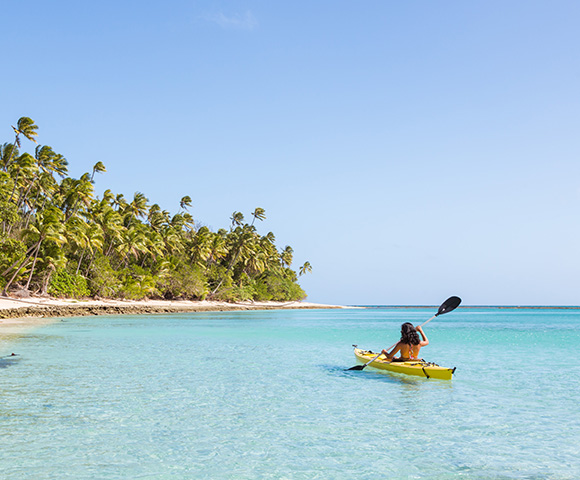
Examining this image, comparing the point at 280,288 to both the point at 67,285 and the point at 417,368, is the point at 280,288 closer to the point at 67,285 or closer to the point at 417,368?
the point at 67,285

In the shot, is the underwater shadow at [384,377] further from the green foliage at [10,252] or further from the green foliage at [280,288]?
the green foliage at [280,288]

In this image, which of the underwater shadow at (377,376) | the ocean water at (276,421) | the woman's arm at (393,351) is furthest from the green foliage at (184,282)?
the woman's arm at (393,351)

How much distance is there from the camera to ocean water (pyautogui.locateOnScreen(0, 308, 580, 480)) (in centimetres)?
618

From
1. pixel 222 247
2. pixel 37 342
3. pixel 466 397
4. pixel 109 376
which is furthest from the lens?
pixel 222 247

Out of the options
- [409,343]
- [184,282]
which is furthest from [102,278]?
[409,343]

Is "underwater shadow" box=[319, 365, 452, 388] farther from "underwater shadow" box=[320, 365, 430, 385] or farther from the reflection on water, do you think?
the reflection on water

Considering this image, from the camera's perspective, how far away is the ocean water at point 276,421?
6.18 m

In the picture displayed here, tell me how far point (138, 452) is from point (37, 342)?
16.0 m

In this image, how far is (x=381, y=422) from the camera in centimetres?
852

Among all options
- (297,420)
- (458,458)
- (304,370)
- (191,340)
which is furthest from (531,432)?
(191,340)

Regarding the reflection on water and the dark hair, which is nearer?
the dark hair

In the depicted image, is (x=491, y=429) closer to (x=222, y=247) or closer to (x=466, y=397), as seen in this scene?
(x=466, y=397)

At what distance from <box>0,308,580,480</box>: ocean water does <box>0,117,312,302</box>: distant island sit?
31826 mm

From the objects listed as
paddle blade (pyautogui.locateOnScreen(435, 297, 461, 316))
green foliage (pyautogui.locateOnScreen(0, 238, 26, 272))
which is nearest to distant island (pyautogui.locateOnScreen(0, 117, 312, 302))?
green foliage (pyautogui.locateOnScreen(0, 238, 26, 272))
